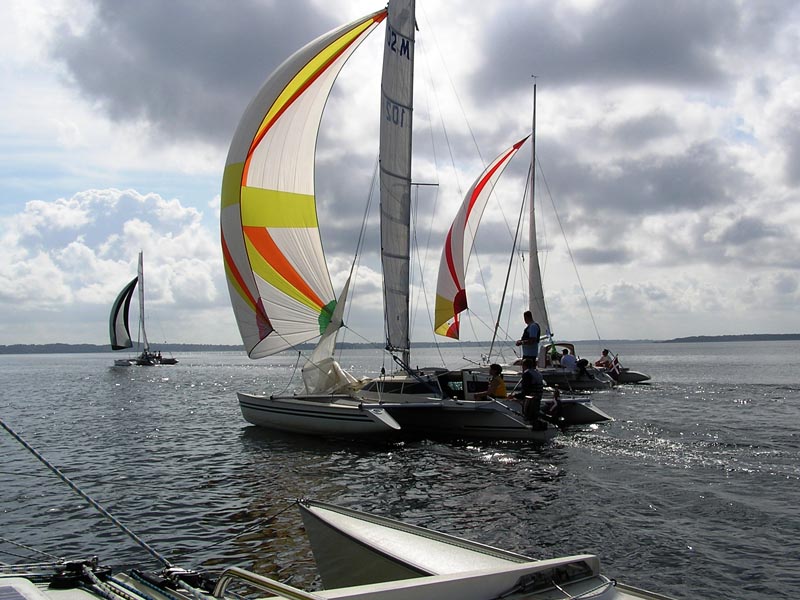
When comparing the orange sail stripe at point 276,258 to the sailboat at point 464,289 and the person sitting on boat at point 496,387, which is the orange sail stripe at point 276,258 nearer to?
the person sitting on boat at point 496,387

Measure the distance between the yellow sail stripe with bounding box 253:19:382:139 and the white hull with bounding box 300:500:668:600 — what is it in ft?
39.4

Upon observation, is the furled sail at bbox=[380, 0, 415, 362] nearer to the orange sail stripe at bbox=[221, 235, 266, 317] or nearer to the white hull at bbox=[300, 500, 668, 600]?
the orange sail stripe at bbox=[221, 235, 266, 317]

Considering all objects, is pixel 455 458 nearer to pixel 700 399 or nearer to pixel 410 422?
pixel 410 422

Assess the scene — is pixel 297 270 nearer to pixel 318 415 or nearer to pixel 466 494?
pixel 318 415

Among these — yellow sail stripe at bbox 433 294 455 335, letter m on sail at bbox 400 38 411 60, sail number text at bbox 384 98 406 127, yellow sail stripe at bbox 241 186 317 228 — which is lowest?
yellow sail stripe at bbox 433 294 455 335

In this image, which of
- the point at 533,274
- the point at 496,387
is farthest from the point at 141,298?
the point at 496,387

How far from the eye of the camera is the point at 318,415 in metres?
14.5

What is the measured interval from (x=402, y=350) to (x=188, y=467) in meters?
6.44

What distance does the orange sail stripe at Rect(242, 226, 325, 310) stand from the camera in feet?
51.5

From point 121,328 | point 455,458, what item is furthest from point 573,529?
point 121,328

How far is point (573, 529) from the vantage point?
26.7 ft

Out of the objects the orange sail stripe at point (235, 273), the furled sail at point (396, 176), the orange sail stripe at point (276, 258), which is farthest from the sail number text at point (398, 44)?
the orange sail stripe at point (235, 273)

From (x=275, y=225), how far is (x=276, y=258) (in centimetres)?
86

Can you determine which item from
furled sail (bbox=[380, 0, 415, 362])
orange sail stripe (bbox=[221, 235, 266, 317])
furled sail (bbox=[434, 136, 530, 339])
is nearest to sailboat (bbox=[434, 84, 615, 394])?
furled sail (bbox=[434, 136, 530, 339])
